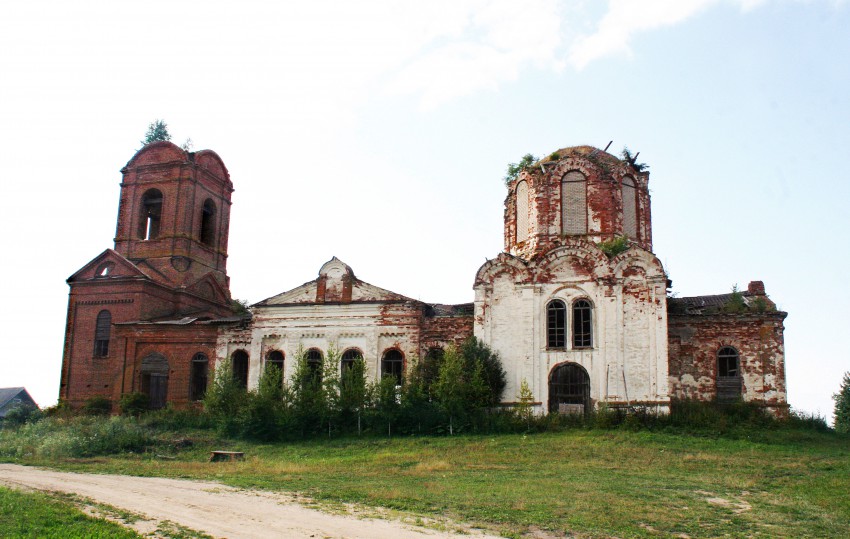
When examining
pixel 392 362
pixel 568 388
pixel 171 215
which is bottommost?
pixel 568 388

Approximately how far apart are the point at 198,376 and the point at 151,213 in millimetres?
9899

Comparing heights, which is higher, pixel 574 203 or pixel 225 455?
pixel 574 203

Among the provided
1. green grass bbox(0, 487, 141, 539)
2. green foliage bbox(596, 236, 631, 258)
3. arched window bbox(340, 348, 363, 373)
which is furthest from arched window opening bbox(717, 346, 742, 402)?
green grass bbox(0, 487, 141, 539)

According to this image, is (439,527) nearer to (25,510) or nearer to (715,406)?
(25,510)

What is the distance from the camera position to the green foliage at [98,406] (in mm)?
31203

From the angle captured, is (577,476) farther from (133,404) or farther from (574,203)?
(133,404)

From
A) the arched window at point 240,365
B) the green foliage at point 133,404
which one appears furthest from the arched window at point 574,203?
the green foliage at point 133,404

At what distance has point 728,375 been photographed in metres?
27.0

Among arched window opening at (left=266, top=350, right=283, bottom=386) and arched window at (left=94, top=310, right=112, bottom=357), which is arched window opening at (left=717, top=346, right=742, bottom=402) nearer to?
arched window opening at (left=266, top=350, right=283, bottom=386)

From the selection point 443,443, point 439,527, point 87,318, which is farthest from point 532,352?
point 87,318

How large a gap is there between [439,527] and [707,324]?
18572 millimetres

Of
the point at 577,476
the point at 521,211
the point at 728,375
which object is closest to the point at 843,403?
the point at 728,375

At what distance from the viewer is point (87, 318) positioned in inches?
1313

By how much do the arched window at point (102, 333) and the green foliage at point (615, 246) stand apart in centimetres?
2111
